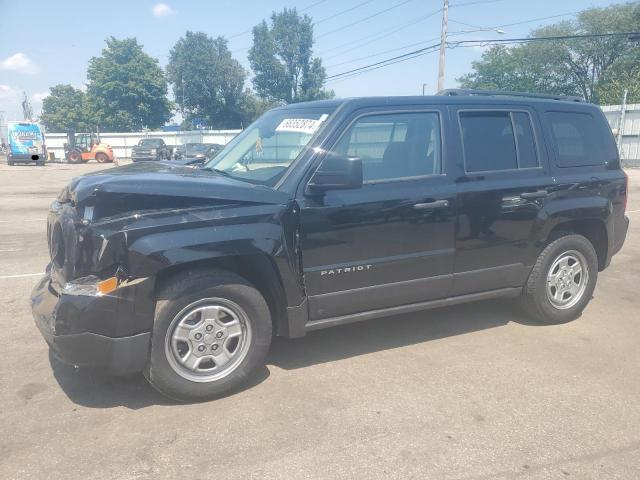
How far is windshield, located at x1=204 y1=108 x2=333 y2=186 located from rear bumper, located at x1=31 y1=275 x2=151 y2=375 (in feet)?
4.51

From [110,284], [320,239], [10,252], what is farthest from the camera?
[10,252]

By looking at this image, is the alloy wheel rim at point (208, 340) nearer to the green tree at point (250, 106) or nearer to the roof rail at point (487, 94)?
the roof rail at point (487, 94)

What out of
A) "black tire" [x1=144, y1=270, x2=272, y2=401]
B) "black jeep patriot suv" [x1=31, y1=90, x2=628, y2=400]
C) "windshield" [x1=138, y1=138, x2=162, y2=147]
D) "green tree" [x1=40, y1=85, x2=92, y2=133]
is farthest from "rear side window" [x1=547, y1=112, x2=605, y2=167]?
"green tree" [x1=40, y1=85, x2=92, y2=133]

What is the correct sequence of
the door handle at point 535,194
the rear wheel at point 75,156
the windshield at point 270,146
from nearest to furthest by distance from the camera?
the windshield at point 270,146 < the door handle at point 535,194 < the rear wheel at point 75,156

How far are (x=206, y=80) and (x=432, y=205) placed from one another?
66.6m

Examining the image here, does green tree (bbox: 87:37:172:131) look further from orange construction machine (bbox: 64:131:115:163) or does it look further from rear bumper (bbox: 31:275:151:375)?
rear bumper (bbox: 31:275:151:375)

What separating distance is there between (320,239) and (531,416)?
173 cm

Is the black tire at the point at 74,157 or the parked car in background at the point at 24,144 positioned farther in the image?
the black tire at the point at 74,157

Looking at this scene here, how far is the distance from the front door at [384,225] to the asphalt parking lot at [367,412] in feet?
1.89

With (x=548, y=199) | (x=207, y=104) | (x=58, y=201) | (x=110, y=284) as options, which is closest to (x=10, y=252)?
(x=58, y=201)

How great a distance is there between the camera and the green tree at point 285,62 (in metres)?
68.9

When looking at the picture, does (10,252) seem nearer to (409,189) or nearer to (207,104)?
(409,189)

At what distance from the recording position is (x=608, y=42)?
167ft

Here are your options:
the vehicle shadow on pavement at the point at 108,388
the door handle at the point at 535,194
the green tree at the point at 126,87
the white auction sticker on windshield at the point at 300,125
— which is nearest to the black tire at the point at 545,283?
the door handle at the point at 535,194
